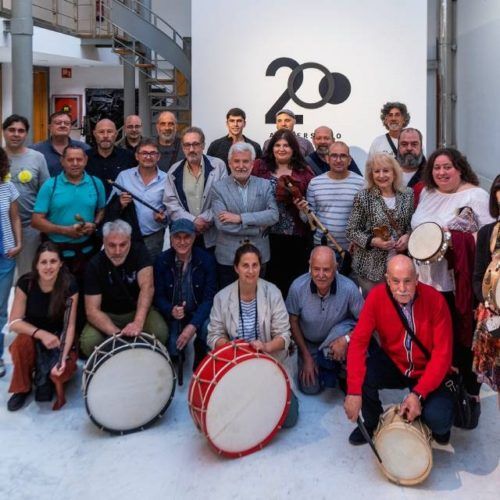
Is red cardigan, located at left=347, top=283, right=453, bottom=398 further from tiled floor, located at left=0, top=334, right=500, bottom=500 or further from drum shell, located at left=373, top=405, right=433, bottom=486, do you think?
tiled floor, located at left=0, top=334, right=500, bottom=500

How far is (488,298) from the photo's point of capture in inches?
85.3

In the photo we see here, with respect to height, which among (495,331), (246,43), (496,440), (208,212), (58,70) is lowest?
(496,440)

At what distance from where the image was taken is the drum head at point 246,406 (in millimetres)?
2314

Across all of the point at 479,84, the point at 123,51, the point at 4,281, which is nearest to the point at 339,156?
the point at 4,281

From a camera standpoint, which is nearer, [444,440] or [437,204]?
[444,440]

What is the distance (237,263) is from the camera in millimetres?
2785

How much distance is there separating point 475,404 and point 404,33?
3.73 m

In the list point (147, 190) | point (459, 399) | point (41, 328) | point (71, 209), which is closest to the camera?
point (459, 399)

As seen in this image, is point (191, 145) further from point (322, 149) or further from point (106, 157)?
point (322, 149)

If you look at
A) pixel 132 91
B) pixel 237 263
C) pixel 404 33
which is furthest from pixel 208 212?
pixel 132 91

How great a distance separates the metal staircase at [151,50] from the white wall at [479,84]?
148 inches

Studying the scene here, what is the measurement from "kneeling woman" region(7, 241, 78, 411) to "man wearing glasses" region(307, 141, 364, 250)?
1.41 meters

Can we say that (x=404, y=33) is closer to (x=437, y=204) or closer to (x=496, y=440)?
(x=437, y=204)

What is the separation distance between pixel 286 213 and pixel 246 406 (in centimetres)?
A: 135
